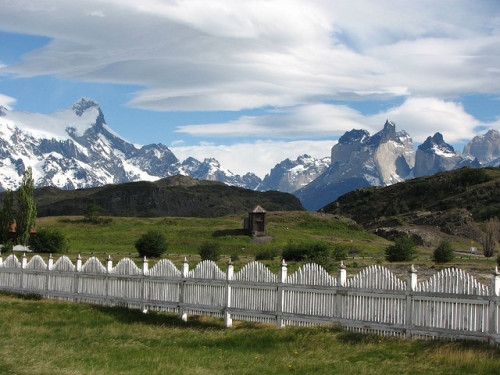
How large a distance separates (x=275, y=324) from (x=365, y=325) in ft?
10.7

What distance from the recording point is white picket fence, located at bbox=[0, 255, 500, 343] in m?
15.4

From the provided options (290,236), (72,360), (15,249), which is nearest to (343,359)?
(72,360)

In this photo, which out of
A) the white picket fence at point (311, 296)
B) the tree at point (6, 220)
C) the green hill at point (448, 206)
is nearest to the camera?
the white picket fence at point (311, 296)

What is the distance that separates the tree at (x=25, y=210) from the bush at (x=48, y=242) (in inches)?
175

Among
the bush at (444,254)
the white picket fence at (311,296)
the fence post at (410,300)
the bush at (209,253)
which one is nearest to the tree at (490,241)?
the bush at (444,254)

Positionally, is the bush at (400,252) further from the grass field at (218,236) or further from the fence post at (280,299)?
the fence post at (280,299)

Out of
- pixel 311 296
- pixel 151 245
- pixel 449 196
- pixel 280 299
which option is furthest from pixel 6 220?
pixel 449 196

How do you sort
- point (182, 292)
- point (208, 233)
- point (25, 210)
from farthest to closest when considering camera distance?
point (208, 233) → point (25, 210) → point (182, 292)

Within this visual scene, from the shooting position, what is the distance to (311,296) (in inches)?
725

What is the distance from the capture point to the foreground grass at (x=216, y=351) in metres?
13.9

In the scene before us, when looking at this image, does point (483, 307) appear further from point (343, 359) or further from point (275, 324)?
point (275, 324)

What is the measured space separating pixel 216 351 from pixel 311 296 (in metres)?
3.67

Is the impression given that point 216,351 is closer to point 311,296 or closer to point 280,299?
point 280,299

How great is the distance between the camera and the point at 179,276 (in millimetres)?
22109
